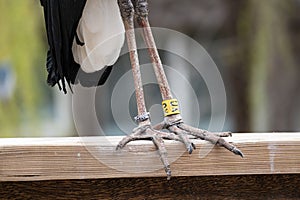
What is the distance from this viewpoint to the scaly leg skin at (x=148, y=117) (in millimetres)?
2072

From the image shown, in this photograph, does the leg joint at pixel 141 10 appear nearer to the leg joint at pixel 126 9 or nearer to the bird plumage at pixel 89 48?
the leg joint at pixel 126 9

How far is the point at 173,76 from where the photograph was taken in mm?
7410

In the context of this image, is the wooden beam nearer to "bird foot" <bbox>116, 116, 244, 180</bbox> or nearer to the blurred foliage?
"bird foot" <bbox>116, 116, 244, 180</bbox>

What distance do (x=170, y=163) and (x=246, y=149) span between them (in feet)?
0.77

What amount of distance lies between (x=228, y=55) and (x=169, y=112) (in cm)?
544

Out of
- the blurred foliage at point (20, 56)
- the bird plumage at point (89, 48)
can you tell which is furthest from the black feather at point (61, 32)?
the blurred foliage at point (20, 56)

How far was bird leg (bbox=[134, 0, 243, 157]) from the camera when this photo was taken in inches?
Answer: 82.1

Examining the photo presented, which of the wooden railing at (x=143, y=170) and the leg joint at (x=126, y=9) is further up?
the leg joint at (x=126, y=9)

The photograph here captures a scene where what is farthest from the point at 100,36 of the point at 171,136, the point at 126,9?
the point at 171,136

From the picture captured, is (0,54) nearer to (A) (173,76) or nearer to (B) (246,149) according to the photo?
(A) (173,76)

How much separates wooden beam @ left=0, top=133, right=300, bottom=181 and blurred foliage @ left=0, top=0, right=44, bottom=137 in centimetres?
327

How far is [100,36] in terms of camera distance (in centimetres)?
273

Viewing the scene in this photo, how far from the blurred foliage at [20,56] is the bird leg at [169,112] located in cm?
281

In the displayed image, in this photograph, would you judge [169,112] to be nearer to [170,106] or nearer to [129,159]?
[170,106]
